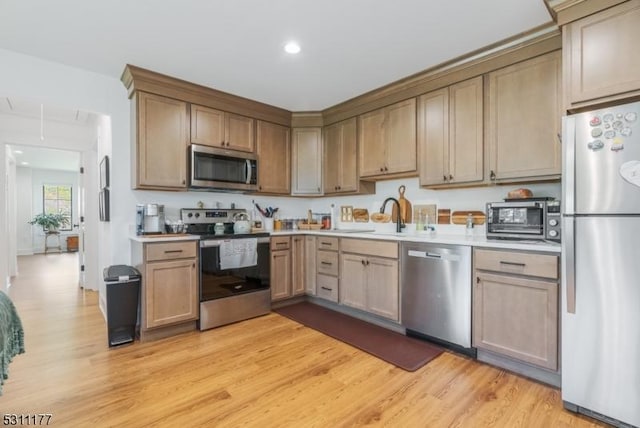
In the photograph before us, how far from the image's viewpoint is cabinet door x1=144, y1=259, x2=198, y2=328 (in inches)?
106

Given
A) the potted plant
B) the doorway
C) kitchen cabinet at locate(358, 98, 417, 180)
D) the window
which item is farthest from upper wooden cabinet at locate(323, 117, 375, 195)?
the window


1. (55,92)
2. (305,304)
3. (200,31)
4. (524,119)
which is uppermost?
(200,31)

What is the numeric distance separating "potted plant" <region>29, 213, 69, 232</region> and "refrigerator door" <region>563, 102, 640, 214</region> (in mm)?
11522

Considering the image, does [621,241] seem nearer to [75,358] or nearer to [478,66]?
[478,66]

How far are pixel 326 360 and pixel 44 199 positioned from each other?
1063cm

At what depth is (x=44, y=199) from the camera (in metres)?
9.13

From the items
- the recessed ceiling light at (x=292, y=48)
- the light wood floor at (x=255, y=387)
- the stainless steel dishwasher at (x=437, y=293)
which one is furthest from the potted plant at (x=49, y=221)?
the stainless steel dishwasher at (x=437, y=293)

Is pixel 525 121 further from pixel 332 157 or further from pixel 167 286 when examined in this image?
pixel 167 286

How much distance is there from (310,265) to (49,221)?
9.13 metres

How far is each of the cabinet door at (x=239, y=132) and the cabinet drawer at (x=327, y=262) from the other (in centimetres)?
150

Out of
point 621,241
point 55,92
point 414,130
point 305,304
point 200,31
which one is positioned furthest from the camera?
point 305,304

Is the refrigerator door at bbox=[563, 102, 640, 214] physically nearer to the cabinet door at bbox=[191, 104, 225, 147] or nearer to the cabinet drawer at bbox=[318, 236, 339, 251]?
the cabinet drawer at bbox=[318, 236, 339, 251]

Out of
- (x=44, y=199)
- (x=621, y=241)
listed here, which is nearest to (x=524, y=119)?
(x=621, y=241)

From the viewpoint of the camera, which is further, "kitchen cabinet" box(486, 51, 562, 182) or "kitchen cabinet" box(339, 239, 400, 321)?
"kitchen cabinet" box(339, 239, 400, 321)
